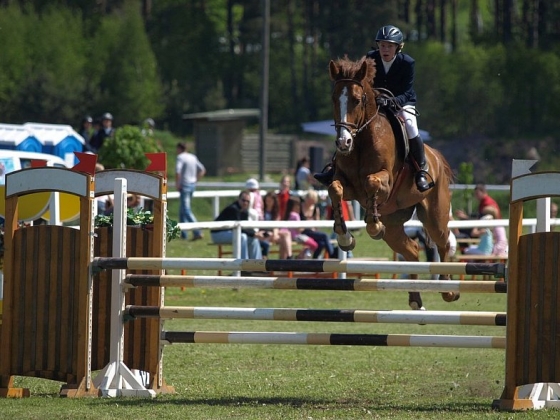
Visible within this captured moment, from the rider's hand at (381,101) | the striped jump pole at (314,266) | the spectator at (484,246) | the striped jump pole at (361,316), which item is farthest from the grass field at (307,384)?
the spectator at (484,246)

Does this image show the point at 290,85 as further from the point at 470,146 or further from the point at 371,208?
the point at 371,208

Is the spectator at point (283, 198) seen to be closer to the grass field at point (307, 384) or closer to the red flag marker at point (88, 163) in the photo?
the grass field at point (307, 384)

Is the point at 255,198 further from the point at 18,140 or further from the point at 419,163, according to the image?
the point at 419,163

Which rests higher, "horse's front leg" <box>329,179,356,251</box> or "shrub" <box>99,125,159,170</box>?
"shrub" <box>99,125,159,170</box>

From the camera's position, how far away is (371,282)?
24.2 ft

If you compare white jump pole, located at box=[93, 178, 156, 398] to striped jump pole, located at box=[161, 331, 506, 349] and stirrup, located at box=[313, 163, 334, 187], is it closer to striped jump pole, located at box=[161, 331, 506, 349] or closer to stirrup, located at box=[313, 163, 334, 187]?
striped jump pole, located at box=[161, 331, 506, 349]

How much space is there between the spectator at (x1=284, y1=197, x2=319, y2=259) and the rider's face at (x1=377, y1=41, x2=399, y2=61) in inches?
291

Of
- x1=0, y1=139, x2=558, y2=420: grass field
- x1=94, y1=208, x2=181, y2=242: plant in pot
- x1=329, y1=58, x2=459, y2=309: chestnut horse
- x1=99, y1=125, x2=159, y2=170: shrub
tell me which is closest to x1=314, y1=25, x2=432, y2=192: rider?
x1=329, y1=58, x2=459, y2=309: chestnut horse

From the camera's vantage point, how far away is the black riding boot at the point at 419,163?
920 cm

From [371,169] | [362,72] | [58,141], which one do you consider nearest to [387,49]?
[362,72]

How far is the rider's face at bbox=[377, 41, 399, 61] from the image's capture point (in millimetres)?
9016

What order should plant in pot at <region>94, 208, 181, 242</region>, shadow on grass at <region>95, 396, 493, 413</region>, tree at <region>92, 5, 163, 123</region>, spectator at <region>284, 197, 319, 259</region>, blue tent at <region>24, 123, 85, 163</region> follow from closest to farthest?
shadow on grass at <region>95, 396, 493, 413</region> → plant in pot at <region>94, 208, 181, 242</region> → spectator at <region>284, 197, 319, 259</region> → blue tent at <region>24, 123, 85, 163</region> → tree at <region>92, 5, 163, 123</region>

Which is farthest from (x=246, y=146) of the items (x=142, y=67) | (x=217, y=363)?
(x=217, y=363)

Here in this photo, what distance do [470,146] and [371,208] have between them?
36.5 m
